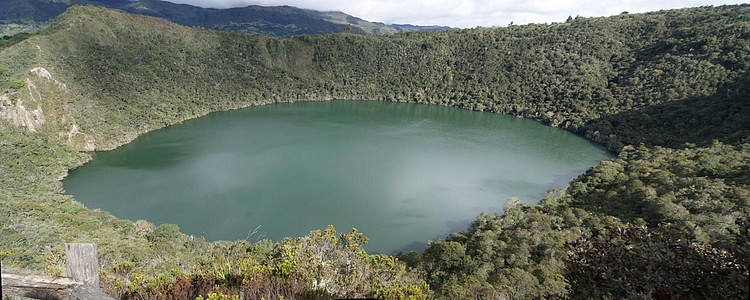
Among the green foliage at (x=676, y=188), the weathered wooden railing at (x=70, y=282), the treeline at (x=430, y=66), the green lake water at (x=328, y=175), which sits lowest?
the green lake water at (x=328, y=175)

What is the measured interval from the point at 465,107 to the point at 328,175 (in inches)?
2052

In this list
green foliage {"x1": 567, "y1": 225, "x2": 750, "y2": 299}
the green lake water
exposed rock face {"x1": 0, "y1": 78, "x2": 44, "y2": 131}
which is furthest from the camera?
exposed rock face {"x1": 0, "y1": 78, "x2": 44, "y2": 131}

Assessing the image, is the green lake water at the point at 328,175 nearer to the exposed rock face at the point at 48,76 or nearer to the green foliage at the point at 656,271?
the exposed rock face at the point at 48,76

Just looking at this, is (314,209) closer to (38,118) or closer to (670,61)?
(38,118)

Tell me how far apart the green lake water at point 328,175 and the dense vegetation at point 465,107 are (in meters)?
3.79

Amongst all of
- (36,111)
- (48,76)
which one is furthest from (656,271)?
(48,76)

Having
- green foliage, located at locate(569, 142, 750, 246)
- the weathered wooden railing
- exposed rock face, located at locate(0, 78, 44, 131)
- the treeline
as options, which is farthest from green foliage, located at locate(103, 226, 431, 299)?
the treeline

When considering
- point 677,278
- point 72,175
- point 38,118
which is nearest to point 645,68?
point 677,278

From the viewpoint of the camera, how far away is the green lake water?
30.6 meters

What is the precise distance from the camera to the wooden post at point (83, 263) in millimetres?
3467

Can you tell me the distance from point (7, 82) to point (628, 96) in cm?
8959

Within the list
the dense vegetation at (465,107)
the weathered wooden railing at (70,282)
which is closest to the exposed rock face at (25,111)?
the dense vegetation at (465,107)

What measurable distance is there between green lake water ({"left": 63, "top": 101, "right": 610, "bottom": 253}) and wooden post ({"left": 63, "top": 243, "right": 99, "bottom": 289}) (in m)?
14.8

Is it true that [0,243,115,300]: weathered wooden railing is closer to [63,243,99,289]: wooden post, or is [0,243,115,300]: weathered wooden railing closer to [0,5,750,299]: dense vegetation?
[63,243,99,289]: wooden post
